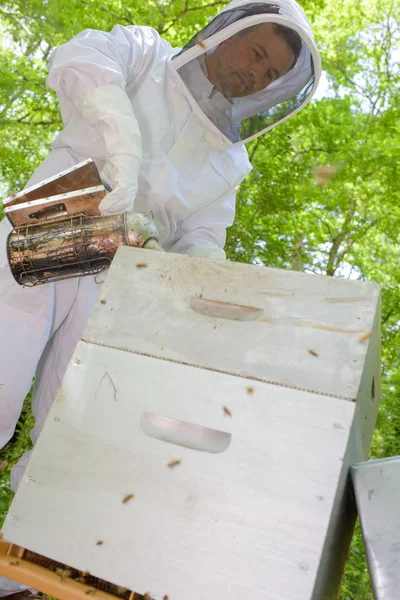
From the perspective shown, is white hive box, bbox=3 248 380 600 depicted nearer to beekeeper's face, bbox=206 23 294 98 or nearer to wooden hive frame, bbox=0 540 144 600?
wooden hive frame, bbox=0 540 144 600

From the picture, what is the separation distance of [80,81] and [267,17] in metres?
0.78

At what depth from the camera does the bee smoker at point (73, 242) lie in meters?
1.78

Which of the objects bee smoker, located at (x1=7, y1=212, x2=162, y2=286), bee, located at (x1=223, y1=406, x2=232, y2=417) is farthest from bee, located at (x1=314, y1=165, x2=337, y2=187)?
bee, located at (x1=223, y1=406, x2=232, y2=417)

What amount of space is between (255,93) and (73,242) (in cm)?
123

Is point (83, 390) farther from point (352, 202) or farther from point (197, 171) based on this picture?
point (352, 202)

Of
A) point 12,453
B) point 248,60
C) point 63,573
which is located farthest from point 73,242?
point 12,453

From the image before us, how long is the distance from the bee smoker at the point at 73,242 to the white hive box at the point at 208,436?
347 mm

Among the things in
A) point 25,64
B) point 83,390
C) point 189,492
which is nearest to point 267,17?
point 83,390

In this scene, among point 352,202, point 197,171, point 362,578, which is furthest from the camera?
point 352,202

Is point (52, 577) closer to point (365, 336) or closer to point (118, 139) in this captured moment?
point (365, 336)

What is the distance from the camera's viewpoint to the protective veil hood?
2219 mm

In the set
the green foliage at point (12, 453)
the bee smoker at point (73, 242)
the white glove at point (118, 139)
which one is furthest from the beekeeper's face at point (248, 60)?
the green foliage at point (12, 453)

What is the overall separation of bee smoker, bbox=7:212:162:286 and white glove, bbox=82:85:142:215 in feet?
0.72

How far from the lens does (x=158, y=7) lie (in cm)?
495
